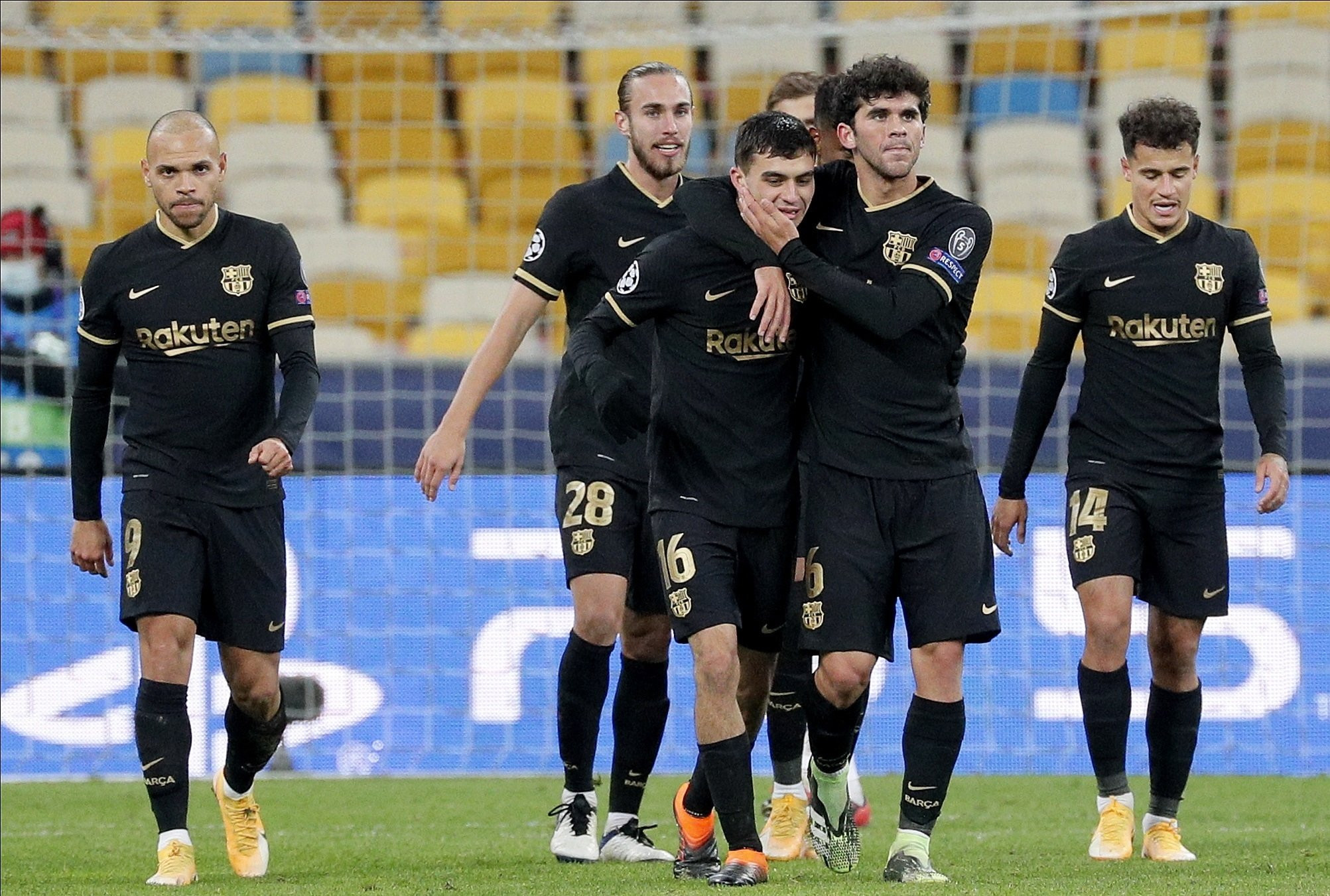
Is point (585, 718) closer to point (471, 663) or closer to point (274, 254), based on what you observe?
point (274, 254)

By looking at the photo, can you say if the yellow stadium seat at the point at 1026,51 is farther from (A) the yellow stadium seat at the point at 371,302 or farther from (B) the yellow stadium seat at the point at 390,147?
(A) the yellow stadium seat at the point at 371,302

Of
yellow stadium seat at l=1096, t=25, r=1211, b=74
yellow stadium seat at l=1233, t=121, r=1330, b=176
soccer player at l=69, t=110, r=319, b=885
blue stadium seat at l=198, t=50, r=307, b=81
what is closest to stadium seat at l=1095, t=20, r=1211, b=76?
yellow stadium seat at l=1096, t=25, r=1211, b=74

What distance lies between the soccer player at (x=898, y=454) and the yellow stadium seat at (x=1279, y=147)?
21.5 feet

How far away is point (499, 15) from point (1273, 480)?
6313 mm

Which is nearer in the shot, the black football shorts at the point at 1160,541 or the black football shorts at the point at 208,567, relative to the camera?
the black football shorts at the point at 208,567

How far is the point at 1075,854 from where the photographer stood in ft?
20.8

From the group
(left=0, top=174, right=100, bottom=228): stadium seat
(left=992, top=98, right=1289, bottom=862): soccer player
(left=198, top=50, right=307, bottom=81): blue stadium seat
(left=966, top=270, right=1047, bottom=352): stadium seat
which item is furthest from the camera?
(left=198, top=50, right=307, bottom=81): blue stadium seat

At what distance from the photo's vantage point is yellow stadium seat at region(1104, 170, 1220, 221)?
11492 millimetres

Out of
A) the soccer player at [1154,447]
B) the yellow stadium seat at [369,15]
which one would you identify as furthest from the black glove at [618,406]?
the yellow stadium seat at [369,15]

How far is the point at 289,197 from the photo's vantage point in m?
11.6

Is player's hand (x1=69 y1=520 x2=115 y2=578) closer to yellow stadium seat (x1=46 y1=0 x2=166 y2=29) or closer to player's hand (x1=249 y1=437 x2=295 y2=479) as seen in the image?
player's hand (x1=249 y1=437 x2=295 y2=479)

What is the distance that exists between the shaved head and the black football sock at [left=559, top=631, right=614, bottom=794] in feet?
6.12

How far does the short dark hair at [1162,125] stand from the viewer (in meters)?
6.10

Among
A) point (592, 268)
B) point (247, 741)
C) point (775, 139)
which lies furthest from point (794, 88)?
point (247, 741)
